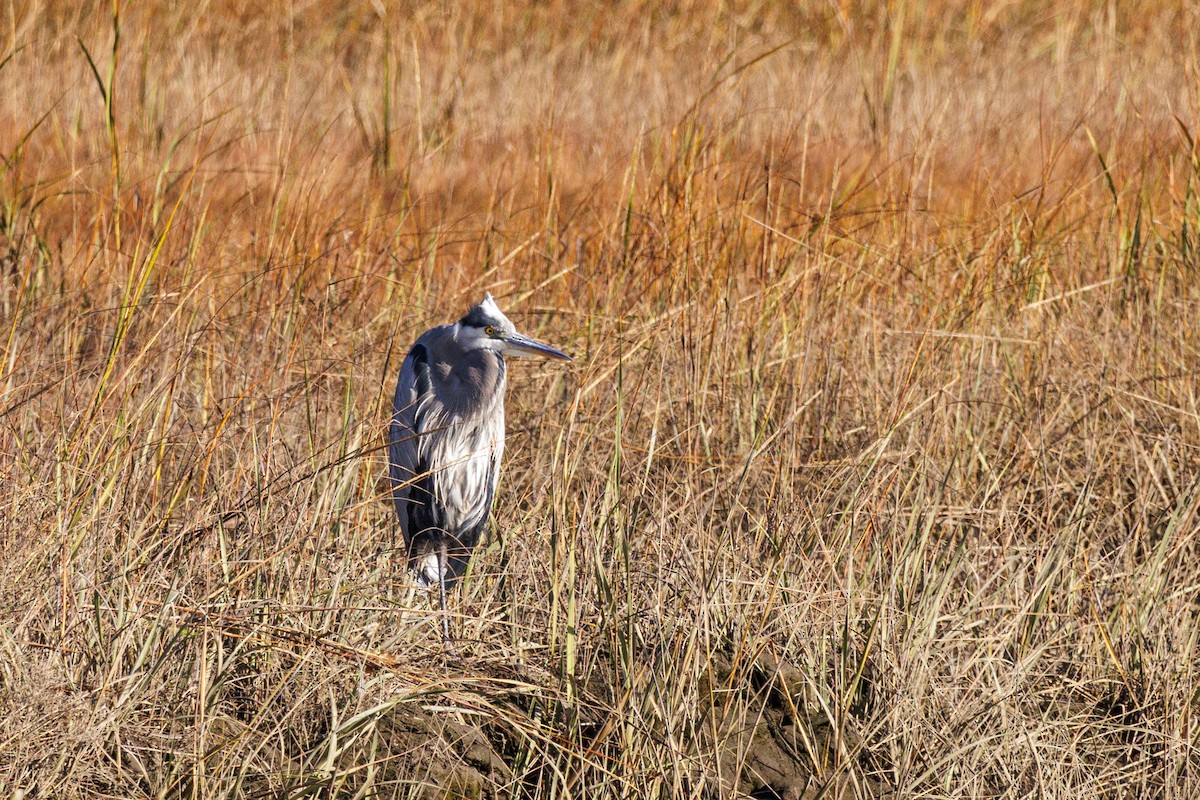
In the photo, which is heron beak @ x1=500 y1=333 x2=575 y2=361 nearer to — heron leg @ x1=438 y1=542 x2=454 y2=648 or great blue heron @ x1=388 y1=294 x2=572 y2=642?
great blue heron @ x1=388 y1=294 x2=572 y2=642

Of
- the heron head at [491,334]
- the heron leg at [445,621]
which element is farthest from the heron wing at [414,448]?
the heron leg at [445,621]

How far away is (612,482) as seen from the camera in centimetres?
224

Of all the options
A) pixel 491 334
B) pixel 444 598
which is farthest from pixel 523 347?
pixel 444 598

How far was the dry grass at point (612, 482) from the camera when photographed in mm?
1914

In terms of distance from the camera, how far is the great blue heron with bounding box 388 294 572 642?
253cm

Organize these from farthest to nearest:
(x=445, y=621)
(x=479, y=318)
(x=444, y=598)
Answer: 1. (x=479, y=318)
2. (x=444, y=598)
3. (x=445, y=621)

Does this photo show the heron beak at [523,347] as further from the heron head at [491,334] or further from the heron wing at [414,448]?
the heron wing at [414,448]

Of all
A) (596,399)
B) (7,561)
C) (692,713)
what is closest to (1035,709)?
(692,713)

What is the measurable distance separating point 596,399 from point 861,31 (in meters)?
5.54

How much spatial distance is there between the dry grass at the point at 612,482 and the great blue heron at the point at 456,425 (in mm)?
95

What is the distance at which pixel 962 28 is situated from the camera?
7949 millimetres

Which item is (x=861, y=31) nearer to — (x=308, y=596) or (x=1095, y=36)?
(x=1095, y=36)

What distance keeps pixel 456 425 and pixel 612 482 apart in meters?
0.44

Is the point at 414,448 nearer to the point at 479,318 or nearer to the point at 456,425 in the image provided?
the point at 456,425
